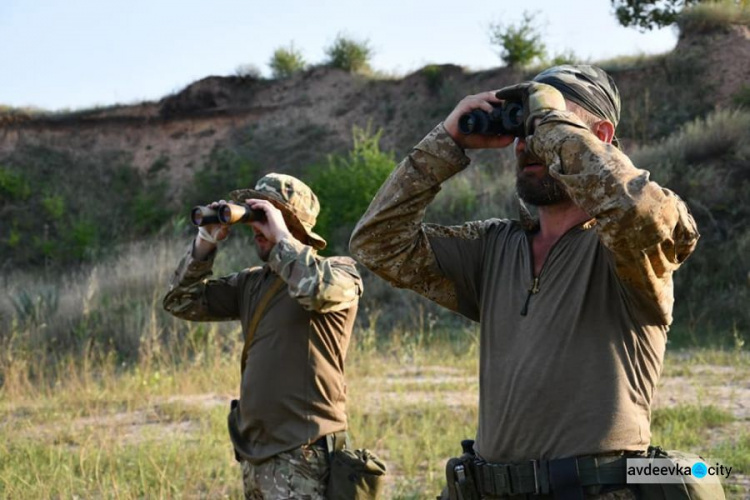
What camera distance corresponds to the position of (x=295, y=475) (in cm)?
383

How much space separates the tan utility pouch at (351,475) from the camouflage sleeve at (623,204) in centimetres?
186

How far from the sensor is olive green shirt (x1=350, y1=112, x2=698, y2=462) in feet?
7.06

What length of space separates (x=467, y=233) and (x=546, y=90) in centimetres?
57

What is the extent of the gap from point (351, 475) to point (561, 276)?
1.70m

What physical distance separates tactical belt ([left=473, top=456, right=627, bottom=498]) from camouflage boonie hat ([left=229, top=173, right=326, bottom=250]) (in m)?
2.12

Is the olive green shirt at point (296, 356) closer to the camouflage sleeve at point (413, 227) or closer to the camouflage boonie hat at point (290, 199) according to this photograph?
the camouflage boonie hat at point (290, 199)

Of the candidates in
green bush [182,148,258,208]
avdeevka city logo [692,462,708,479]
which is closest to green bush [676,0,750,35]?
green bush [182,148,258,208]

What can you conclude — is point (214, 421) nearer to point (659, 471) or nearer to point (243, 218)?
point (243, 218)

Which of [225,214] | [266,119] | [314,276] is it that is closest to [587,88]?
[314,276]

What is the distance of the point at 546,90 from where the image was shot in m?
2.39

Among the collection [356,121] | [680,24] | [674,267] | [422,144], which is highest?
[680,24]

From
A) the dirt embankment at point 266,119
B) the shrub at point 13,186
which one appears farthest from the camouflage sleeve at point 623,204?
the shrub at point 13,186

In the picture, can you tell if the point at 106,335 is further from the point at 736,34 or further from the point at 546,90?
the point at 736,34

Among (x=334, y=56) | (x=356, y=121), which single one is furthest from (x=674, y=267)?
(x=334, y=56)
